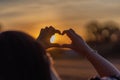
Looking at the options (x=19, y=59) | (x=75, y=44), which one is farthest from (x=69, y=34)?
(x=19, y=59)

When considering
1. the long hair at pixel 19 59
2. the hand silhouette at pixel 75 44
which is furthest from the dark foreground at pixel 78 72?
the long hair at pixel 19 59

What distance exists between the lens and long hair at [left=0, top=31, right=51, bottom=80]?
2791 mm

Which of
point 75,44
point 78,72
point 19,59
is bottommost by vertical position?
point 19,59

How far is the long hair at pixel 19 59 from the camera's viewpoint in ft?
9.16

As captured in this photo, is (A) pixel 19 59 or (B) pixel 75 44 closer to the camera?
(A) pixel 19 59

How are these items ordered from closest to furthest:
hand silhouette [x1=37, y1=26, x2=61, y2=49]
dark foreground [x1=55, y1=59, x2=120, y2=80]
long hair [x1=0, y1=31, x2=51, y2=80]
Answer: long hair [x1=0, y1=31, x2=51, y2=80], hand silhouette [x1=37, y1=26, x2=61, y2=49], dark foreground [x1=55, y1=59, x2=120, y2=80]

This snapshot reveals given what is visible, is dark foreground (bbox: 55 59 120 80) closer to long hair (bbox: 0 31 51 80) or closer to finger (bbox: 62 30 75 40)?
finger (bbox: 62 30 75 40)

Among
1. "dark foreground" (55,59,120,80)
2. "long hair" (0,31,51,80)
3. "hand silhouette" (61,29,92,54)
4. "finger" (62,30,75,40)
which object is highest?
"dark foreground" (55,59,120,80)

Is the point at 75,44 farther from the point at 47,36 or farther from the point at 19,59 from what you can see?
the point at 19,59

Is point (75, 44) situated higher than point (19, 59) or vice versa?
point (75, 44)

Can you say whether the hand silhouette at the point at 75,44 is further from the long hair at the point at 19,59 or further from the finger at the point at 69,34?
the long hair at the point at 19,59

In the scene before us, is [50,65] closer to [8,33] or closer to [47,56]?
[47,56]

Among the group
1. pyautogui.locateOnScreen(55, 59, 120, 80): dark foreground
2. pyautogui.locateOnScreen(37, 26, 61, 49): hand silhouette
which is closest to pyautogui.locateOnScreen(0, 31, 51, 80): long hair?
pyautogui.locateOnScreen(37, 26, 61, 49): hand silhouette

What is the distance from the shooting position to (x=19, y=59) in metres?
2.80
